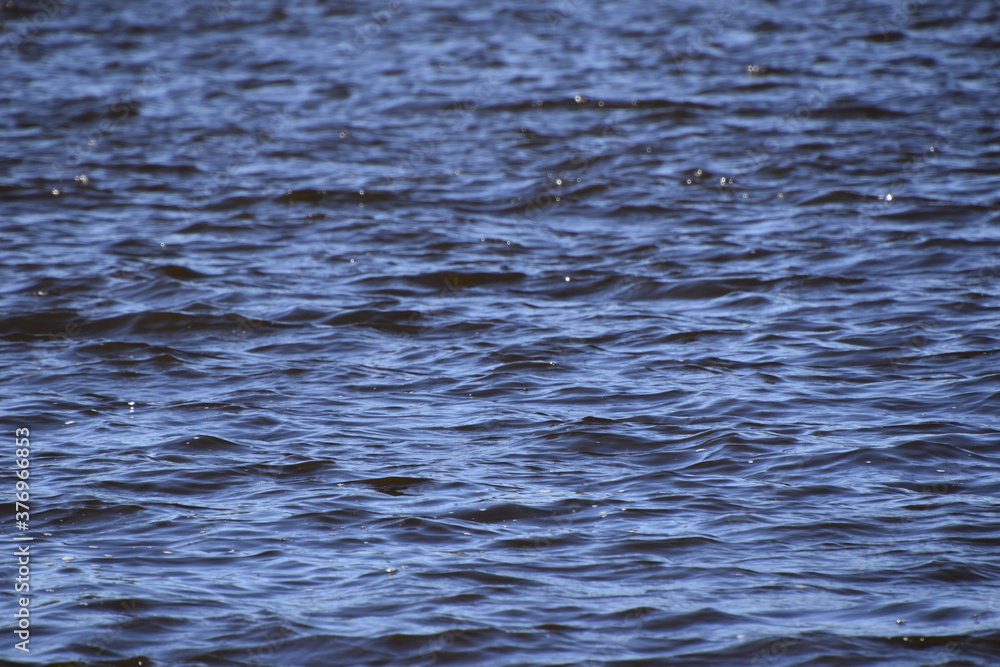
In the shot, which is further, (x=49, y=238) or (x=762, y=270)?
(x=49, y=238)

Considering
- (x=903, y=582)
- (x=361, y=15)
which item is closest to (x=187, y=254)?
(x=903, y=582)

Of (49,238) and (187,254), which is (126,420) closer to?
(187,254)

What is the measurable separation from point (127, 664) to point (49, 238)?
7559mm

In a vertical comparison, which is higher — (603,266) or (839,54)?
(839,54)

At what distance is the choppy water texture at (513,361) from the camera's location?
5.29 meters

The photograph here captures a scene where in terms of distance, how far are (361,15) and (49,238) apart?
12741mm

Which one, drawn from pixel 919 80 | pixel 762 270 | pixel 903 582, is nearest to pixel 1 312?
pixel 762 270

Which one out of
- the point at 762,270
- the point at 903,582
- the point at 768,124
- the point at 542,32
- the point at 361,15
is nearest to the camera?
the point at 903,582

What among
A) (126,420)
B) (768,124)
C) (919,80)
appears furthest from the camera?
(919,80)

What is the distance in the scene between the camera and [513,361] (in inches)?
335

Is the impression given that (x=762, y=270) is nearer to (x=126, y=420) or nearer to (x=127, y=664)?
(x=126, y=420)

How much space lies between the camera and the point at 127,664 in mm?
4922

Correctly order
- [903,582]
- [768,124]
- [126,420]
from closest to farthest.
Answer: [903,582]
[126,420]
[768,124]

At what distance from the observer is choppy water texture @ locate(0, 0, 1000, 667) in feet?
17.4
